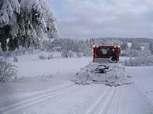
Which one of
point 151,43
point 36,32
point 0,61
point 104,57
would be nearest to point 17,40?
point 36,32

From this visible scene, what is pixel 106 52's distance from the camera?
2722cm

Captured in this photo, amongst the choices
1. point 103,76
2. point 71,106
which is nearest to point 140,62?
point 103,76

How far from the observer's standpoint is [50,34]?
13.1 metres

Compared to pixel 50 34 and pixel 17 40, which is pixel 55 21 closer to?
pixel 50 34

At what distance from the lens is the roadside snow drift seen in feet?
68.3

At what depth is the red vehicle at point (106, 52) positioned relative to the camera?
26.5m

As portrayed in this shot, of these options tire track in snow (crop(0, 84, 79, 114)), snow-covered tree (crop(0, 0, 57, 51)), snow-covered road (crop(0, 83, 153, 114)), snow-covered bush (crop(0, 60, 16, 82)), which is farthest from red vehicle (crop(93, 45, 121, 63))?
snow-covered tree (crop(0, 0, 57, 51))

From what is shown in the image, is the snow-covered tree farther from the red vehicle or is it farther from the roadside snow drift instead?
the red vehicle

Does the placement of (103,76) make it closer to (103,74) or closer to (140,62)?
(103,74)

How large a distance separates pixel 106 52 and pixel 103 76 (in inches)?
227

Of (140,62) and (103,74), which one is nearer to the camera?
(103,74)

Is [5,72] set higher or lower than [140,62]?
higher

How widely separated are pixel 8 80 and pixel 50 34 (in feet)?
20.0

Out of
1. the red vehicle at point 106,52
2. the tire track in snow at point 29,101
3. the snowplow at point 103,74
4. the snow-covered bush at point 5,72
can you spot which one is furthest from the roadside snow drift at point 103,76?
the tire track in snow at point 29,101
